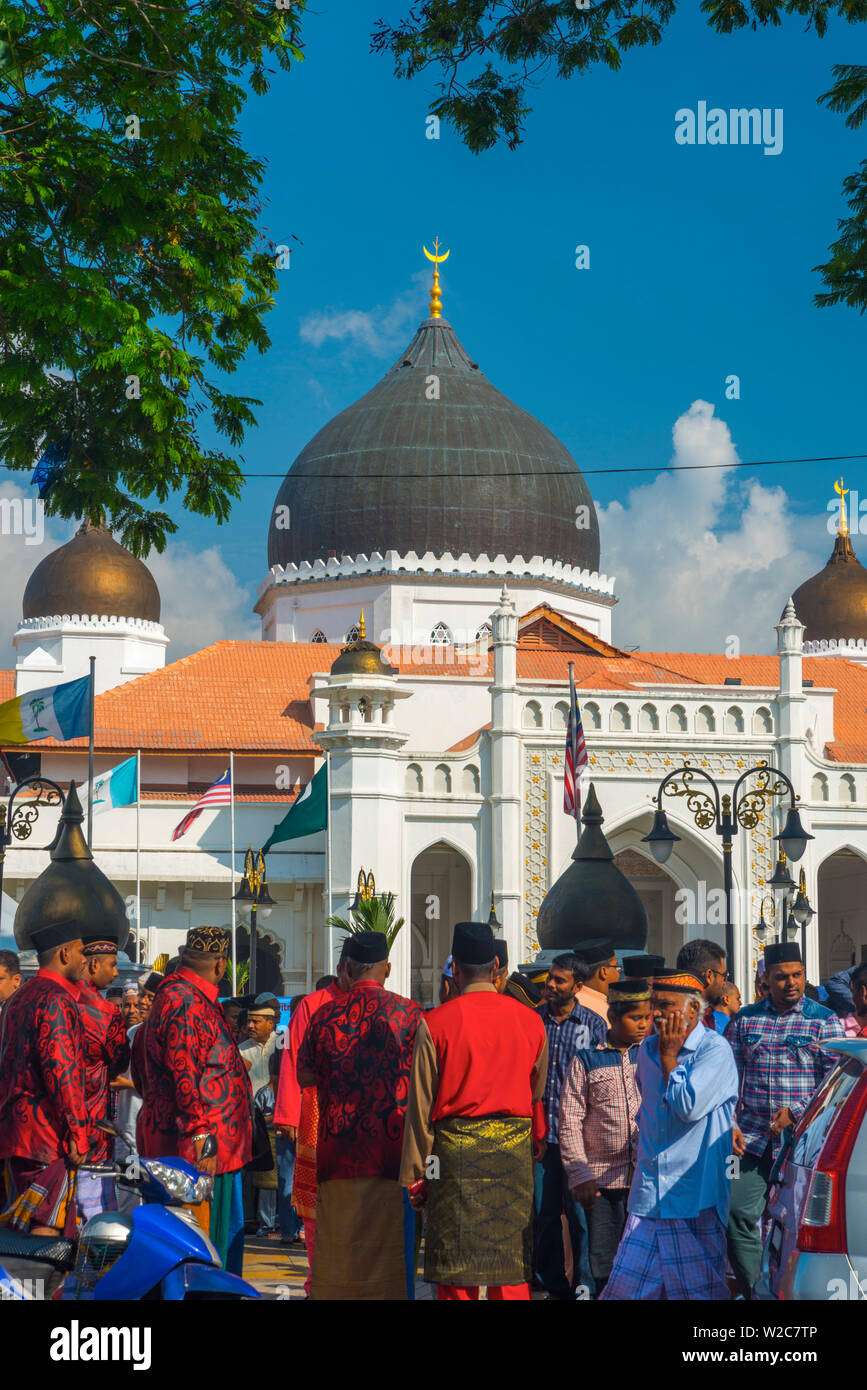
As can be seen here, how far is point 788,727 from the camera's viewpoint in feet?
112

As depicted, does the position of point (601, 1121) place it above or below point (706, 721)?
below

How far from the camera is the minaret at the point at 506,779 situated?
105 feet

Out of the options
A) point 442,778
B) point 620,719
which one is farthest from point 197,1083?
point 620,719

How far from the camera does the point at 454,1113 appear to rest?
5652 mm

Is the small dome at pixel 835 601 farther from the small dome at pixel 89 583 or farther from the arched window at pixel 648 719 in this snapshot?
the small dome at pixel 89 583

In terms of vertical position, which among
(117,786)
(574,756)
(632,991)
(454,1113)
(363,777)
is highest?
(363,777)

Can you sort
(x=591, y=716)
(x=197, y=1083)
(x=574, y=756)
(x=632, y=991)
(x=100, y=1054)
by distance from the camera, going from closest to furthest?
(x=197, y=1083), (x=100, y=1054), (x=632, y=991), (x=574, y=756), (x=591, y=716)

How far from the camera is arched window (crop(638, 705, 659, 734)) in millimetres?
33844

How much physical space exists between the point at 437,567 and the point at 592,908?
27414 mm

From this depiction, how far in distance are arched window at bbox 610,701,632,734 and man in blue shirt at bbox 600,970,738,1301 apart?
2807 centimetres

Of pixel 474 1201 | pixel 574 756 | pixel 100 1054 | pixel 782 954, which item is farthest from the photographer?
pixel 574 756

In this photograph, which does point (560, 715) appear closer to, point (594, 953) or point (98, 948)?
point (594, 953)
